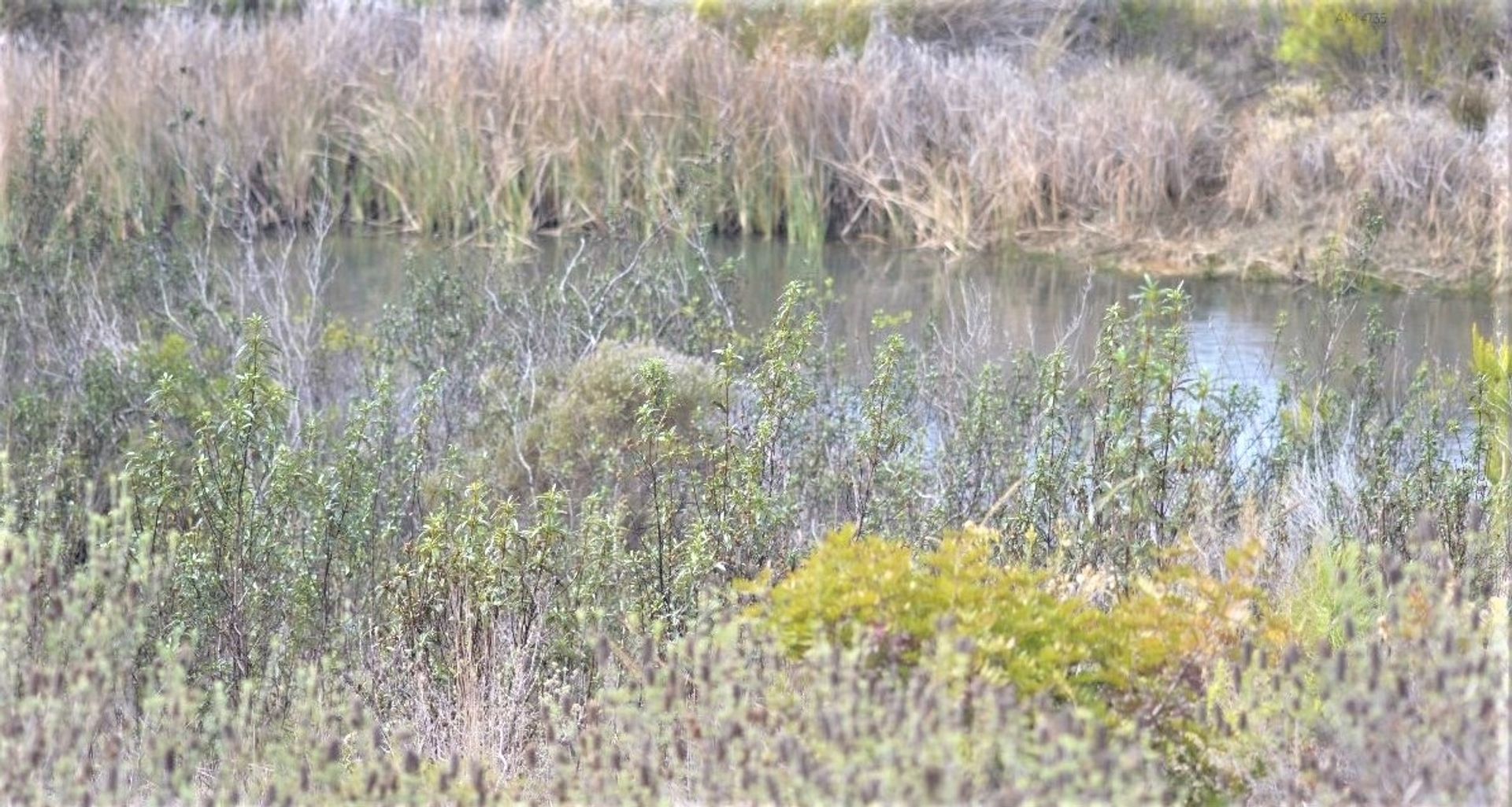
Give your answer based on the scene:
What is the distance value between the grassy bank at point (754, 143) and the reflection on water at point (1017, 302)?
0.45 meters

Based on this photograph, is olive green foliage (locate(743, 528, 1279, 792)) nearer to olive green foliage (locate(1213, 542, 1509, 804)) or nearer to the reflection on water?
olive green foliage (locate(1213, 542, 1509, 804))

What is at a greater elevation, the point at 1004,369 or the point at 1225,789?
the point at 1225,789

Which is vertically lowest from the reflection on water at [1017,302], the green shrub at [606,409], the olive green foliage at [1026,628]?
the reflection on water at [1017,302]

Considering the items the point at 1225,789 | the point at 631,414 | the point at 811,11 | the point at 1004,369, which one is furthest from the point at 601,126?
the point at 1225,789

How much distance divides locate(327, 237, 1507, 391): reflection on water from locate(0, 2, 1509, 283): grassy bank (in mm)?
450

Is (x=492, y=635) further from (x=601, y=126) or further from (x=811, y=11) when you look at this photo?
(x=811, y=11)

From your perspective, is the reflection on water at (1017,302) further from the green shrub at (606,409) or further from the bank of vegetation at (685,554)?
the green shrub at (606,409)

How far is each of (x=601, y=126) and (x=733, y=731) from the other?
1189cm

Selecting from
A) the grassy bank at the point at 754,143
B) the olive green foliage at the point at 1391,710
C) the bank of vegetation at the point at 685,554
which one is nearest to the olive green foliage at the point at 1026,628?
the bank of vegetation at the point at 685,554

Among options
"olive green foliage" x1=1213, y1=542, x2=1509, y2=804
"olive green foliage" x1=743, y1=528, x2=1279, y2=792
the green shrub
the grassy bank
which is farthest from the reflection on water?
"olive green foliage" x1=1213, y1=542, x2=1509, y2=804

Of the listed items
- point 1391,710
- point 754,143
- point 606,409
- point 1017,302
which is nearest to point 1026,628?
point 1391,710

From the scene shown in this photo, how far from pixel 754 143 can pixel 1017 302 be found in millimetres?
3119

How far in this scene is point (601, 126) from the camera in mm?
14445

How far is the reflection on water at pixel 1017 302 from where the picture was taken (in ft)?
33.2
